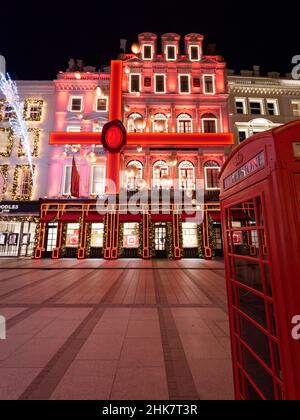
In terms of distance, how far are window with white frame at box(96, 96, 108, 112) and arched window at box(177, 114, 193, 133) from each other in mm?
6602

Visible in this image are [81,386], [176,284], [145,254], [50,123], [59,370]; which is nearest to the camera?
[81,386]

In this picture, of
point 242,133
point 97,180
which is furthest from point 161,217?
point 242,133

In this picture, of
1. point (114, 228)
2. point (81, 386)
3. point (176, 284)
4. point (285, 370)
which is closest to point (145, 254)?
point (114, 228)

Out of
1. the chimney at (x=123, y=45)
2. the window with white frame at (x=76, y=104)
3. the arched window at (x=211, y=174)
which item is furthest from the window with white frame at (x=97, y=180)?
the chimney at (x=123, y=45)

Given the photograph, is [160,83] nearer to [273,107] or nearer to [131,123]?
[131,123]

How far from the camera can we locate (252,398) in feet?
7.30

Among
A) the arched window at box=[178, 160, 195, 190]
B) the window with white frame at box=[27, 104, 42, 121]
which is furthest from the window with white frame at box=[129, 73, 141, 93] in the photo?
the window with white frame at box=[27, 104, 42, 121]

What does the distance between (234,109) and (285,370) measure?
22425mm

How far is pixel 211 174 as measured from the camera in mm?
18672

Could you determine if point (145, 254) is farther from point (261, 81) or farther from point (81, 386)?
point (261, 81)

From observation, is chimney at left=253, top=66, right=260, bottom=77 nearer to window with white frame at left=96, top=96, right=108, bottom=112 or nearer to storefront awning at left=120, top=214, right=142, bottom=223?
window with white frame at left=96, top=96, right=108, bottom=112

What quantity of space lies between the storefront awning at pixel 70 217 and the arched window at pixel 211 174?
1076 centimetres

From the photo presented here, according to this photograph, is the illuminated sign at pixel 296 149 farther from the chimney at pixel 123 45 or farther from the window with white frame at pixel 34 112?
the chimney at pixel 123 45

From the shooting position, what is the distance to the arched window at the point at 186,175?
18312 millimetres
